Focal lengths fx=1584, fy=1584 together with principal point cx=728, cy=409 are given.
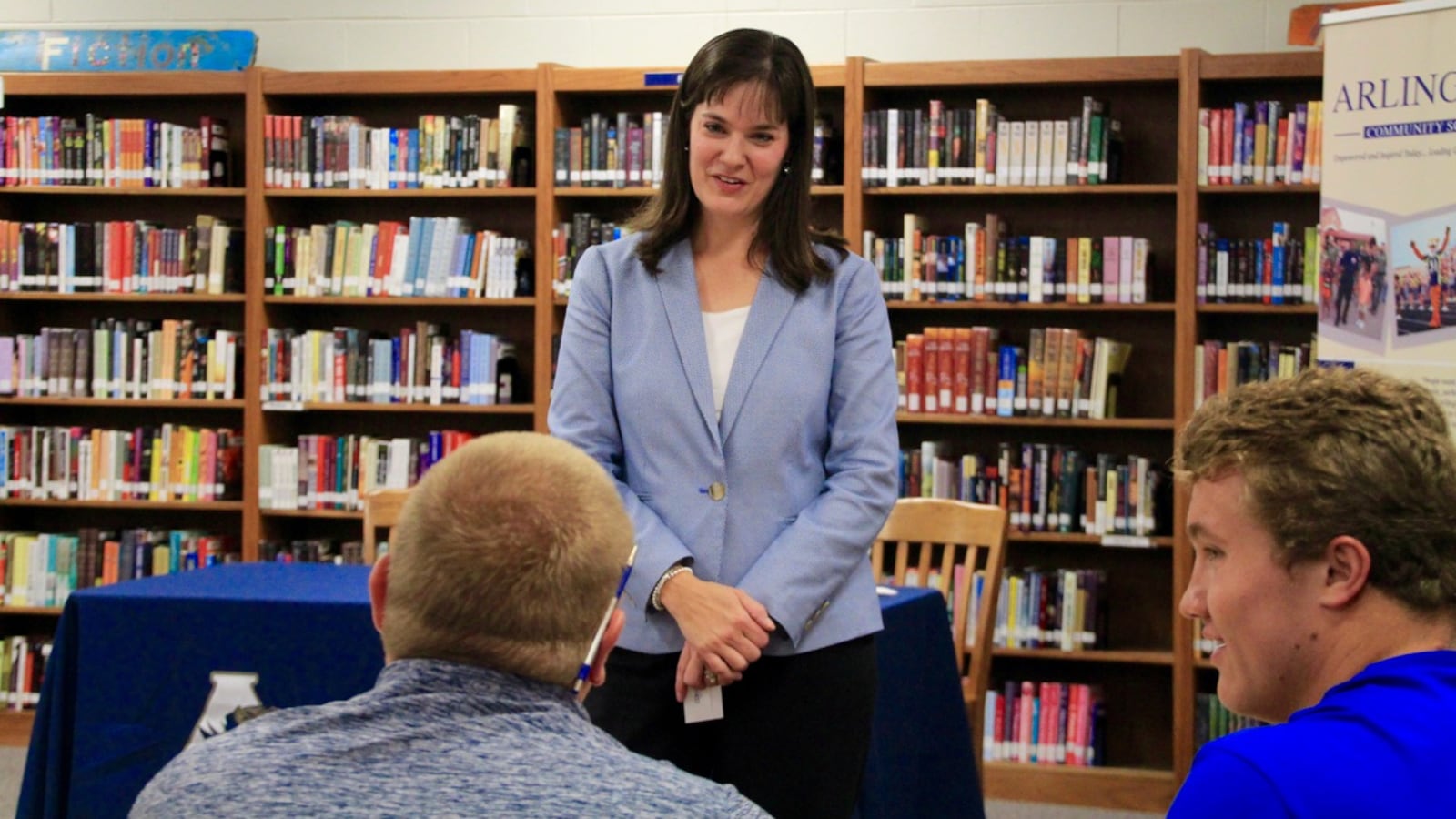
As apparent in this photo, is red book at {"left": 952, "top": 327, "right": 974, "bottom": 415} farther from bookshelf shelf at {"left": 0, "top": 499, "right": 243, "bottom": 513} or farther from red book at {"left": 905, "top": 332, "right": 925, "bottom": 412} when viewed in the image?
bookshelf shelf at {"left": 0, "top": 499, "right": 243, "bottom": 513}

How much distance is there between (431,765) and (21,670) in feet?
16.3

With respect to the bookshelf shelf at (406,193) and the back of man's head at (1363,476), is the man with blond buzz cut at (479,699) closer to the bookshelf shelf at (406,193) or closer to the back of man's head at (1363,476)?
the back of man's head at (1363,476)

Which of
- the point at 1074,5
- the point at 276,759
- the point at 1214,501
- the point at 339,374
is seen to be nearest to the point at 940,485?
the point at 1074,5

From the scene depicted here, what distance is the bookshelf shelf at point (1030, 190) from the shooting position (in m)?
4.70

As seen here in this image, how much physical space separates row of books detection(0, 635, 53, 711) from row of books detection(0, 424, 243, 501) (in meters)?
0.51

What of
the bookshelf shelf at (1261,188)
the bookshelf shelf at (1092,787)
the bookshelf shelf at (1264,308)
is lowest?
the bookshelf shelf at (1092,787)

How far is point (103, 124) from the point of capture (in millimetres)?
5258

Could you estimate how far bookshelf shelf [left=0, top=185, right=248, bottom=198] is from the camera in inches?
205

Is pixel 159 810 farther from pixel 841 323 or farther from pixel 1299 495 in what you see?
pixel 841 323

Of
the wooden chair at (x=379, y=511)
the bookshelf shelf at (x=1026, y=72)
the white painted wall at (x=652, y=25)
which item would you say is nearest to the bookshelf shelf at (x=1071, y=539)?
the bookshelf shelf at (x=1026, y=72)

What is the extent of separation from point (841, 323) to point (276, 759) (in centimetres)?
112

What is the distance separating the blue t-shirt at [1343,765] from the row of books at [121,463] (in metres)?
4.72

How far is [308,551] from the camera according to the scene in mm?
5242

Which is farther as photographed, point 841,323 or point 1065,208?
point 1065,208
